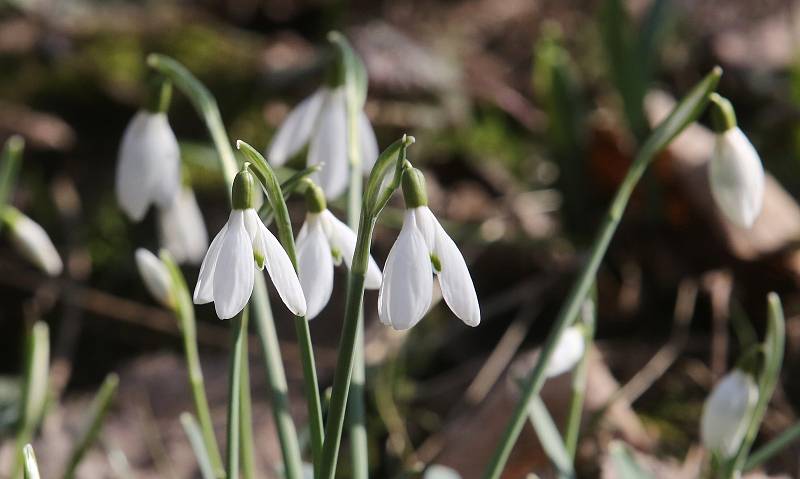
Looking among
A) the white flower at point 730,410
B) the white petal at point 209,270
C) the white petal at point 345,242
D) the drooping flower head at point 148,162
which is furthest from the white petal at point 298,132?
the white flower at point 730,410

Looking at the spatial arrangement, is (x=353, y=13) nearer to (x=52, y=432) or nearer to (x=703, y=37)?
(x=703, y=37)

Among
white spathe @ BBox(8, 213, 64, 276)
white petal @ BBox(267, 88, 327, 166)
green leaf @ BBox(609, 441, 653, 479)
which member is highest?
white petal @ BBox(267, 88, 327, 166)

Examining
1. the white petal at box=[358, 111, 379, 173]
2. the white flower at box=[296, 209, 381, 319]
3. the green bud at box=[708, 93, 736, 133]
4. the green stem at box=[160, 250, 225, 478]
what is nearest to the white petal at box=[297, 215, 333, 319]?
the white flower at box=[296, 209, 381, 319]

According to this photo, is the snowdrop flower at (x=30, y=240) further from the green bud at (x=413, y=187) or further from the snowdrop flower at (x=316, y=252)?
the green bud at (x=413, y=187)

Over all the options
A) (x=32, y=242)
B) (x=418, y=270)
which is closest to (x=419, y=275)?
(x=418, y=270)

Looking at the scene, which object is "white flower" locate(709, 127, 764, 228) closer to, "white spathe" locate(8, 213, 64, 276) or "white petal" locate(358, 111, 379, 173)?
"white petal" locate(358, 111, 379, 173)

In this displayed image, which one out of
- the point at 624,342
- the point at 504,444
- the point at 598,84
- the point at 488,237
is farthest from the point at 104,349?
the point at 598,84

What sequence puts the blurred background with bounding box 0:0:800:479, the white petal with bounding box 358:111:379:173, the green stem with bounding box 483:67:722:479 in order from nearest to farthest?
1. the green stem with bounding box 483:67:722:479
2. the white petal with bounding box 358:111:379:173
3. the blurred background with bounding box 0:0:800:479
